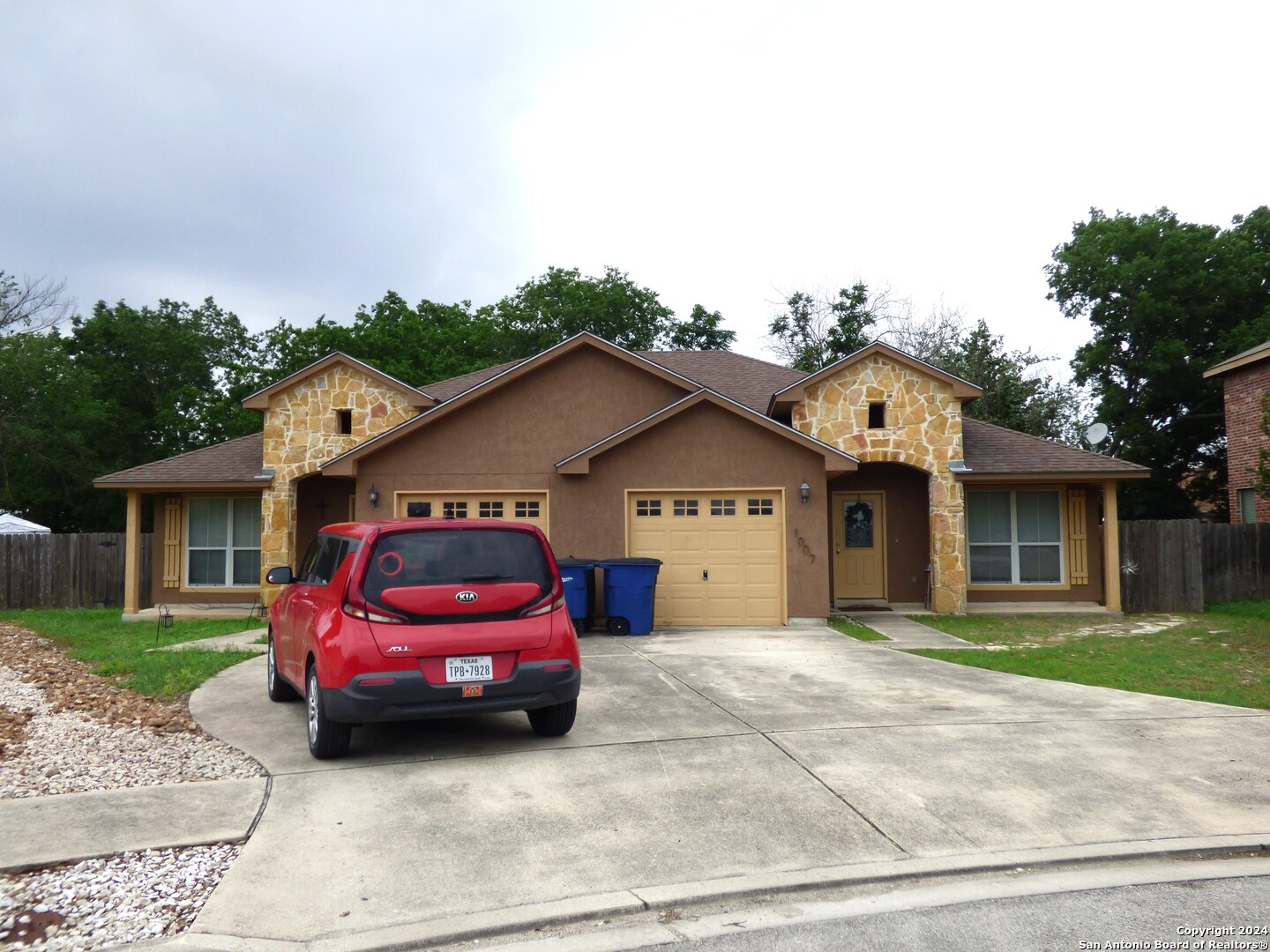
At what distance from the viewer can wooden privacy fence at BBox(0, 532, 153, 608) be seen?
18.8m

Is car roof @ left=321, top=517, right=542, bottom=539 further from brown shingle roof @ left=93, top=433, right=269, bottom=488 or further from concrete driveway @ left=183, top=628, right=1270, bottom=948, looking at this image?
brown shingle roof @ left=93, top=433, right=269, bottom=488

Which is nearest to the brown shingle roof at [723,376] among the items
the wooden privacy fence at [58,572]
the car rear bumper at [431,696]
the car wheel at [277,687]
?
the wooden privacy fence at [58,572]

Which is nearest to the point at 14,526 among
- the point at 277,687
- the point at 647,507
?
the point at 647,507

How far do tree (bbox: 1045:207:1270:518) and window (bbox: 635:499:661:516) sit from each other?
21602 mm

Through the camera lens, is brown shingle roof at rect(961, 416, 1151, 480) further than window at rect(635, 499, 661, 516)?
Yes

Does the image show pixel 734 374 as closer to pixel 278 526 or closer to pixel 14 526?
pixel 278 526

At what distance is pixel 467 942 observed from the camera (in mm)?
3688

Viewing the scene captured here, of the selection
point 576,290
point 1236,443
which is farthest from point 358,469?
point 576,290

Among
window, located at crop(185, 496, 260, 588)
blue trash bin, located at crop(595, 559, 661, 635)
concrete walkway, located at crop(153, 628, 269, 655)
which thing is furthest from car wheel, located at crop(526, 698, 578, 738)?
window, located at crop(185, 496, 260, 588)

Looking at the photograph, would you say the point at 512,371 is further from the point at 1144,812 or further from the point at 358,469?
the point at 1144,812

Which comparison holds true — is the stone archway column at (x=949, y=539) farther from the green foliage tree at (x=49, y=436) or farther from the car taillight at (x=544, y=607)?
the green foliage tree at (x=49, y=436)

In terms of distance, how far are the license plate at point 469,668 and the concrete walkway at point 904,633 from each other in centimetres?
714

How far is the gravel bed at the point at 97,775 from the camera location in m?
3.78

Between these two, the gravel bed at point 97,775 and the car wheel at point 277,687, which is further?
the car wheel at point 277,687
